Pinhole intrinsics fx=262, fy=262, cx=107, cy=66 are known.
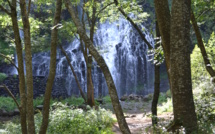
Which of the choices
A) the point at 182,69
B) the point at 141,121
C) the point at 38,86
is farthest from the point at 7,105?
the point at 182,69

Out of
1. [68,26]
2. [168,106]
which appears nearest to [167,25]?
[68,26]

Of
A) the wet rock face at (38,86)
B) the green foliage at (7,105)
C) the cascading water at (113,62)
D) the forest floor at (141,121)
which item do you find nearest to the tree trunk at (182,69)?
the forest floor at (141,121)

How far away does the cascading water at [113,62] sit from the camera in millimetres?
26219

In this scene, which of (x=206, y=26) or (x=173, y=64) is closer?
(x=173, y=64)

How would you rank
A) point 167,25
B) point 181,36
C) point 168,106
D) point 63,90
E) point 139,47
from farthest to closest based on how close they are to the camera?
point 139,47 < point 63,90 < point 168,106 < point 167,25 < point 181,36

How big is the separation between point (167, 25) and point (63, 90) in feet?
69.8

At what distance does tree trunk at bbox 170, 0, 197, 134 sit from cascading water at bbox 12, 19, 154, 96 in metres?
21.9

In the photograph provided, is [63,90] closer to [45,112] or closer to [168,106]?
[168,106]

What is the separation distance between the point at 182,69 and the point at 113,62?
22653 millimetres

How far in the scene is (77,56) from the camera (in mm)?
26234

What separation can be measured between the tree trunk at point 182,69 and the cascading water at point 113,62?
2191 cm

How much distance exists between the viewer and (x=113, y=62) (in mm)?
26406

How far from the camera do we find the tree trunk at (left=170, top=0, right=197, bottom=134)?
12.3 feet

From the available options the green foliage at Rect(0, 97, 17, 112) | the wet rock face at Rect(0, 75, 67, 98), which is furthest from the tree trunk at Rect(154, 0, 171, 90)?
the wet rock face at Rect(0, 75, 67, 98)
